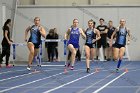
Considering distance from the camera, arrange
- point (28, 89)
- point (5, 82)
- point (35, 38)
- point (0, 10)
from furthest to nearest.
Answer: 1. point (0, 10)
2. point (35, 38)
3. point (5, 82)
4. point (28, 89)

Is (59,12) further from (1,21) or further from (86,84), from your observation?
(86,84)

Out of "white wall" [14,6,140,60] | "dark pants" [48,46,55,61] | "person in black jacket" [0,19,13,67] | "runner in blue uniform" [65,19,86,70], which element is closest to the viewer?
"runner in blue uniform" [65,19,86,70]

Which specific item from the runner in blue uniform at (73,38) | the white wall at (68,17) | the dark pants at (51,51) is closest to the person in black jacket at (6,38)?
the runner in blue uniform at (73,38)

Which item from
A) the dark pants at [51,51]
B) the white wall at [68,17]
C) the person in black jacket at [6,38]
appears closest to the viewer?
the person in black jacket at [6,38]

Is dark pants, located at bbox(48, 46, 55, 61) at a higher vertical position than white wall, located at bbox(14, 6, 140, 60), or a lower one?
lower

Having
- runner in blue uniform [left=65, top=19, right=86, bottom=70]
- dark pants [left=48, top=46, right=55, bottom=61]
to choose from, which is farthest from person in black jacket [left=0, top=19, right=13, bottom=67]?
dark pants [left=48, top=46, right=55, bottom=61]

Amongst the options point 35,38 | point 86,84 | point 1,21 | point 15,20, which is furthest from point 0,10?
point 86,84

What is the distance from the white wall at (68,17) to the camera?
24000mm

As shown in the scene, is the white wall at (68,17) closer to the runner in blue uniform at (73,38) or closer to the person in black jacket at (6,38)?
the person in black jacket at (6,38)

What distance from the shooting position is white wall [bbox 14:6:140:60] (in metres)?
24.0

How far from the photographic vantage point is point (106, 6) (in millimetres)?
24062

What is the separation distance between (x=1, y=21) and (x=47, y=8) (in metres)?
4.59

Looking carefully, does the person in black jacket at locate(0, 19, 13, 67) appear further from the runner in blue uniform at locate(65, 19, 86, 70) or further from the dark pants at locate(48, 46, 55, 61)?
the dark pants at locate(48, 46, 55, 61)

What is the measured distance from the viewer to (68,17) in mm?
24234
